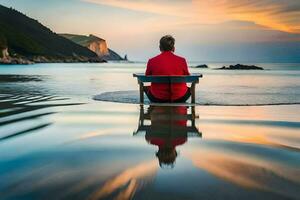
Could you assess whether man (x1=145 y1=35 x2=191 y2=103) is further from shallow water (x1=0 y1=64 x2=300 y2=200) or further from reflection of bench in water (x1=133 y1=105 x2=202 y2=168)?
shallow water (x1=0 y1=64 x2=300 y2=200)

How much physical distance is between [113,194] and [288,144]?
365 cm

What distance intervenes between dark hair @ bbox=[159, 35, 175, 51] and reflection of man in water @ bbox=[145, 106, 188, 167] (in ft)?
5.77

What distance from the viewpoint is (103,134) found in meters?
7.42

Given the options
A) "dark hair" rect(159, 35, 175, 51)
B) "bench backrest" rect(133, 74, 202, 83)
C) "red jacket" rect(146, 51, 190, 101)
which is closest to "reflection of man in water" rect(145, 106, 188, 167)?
"bench backrest" rect(133, 74, 202, 83)

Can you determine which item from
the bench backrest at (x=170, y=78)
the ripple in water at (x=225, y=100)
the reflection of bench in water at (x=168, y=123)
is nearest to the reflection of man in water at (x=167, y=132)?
the reflection of bench in water at (x=168, y=123)

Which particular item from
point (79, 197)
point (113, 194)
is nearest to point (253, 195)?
point (113, 194)

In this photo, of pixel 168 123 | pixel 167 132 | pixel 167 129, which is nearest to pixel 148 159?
pixel 167 132

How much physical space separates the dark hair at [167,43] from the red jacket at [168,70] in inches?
5.0

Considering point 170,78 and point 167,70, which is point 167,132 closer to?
point 170,78

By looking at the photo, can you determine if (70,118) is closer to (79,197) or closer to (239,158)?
(239,158)

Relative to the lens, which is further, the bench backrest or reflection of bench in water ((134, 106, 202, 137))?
the bench backrest

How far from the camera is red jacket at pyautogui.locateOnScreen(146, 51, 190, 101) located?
1248cm

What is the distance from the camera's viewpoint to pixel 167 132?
7.56 m

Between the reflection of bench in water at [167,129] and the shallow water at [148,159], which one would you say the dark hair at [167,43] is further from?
the shallow water at [148,159]
